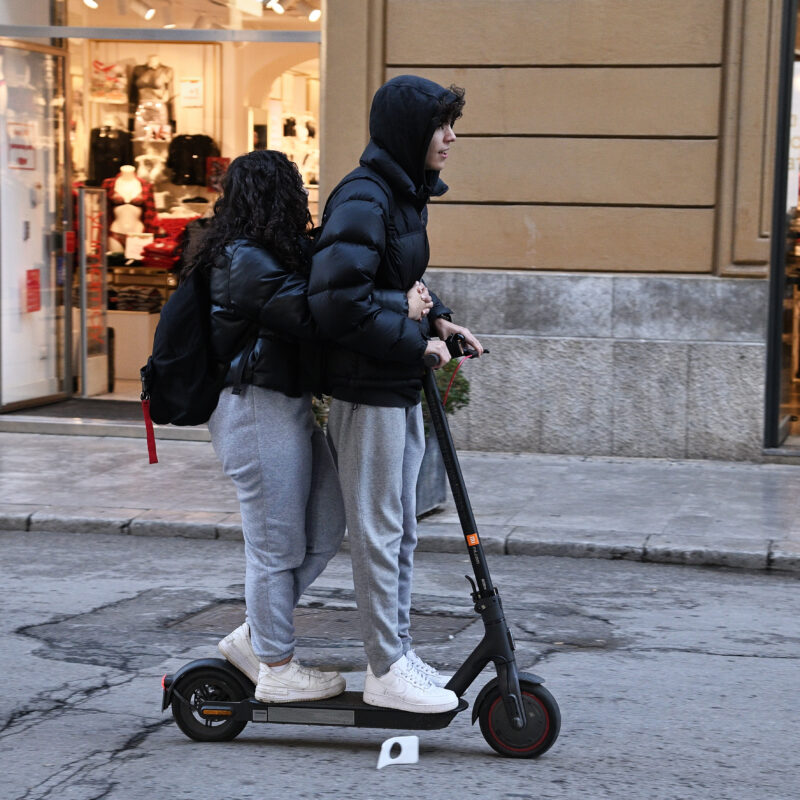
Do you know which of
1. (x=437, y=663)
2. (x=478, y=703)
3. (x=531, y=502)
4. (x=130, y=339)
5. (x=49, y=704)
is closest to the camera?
(x=478, y=703)

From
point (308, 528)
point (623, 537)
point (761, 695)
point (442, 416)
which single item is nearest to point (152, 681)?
point (308, 528)

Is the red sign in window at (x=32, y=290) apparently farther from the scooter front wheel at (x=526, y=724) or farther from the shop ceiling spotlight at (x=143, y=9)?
the scooter front wheel at (x=526, y=724)

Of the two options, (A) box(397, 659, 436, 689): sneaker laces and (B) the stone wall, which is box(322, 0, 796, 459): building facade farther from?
(A) box(397, 659, 436, 689): sneaker laces

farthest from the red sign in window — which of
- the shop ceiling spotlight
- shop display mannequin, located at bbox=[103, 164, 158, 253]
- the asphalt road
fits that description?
the asphalt road

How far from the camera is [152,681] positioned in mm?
4891

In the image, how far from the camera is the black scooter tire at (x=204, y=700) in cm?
413

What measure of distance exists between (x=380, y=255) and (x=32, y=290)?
26.5ft

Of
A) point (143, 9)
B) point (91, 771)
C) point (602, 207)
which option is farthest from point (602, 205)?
point (91, 771)

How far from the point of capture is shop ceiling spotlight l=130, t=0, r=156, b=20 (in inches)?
419

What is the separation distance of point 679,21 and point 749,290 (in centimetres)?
193

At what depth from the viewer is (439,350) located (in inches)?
152

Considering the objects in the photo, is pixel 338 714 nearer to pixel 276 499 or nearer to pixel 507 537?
pixel 276 499

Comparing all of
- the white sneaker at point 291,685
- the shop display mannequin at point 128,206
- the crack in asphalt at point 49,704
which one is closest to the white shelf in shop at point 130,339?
the shop display mannequin at point 128,206

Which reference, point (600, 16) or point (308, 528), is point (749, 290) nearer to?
point (600, 16)
